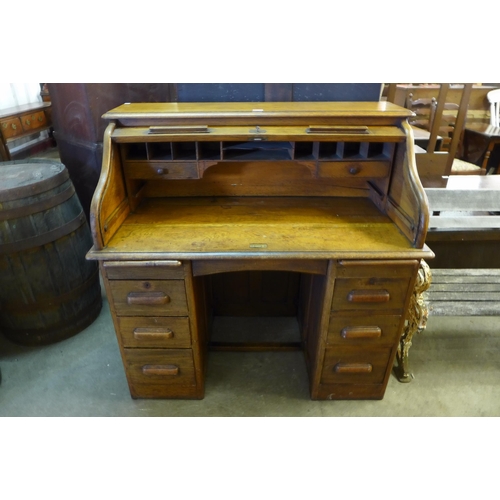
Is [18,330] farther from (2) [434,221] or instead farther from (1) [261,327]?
(2) [434,221]

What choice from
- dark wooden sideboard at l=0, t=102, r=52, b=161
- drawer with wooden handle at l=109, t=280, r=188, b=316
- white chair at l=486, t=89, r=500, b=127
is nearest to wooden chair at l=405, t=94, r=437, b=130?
white chair at l=486, t=89, r=500, b=127

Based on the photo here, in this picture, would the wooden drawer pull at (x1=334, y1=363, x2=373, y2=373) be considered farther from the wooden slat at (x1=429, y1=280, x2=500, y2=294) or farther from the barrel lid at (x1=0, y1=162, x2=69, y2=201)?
the barrel lid at (x1=0, y1=162, x2=69, y2=201)

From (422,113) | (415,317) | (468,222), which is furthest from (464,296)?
(422,113)

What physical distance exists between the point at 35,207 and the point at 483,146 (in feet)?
16.1

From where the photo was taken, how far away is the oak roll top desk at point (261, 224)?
1.52 metres

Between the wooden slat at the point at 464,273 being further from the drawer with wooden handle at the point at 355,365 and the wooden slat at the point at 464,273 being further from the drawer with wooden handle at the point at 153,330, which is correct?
the drawer with wooden handle at the point at 153,330

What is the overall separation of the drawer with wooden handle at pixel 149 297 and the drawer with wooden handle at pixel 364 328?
685mm

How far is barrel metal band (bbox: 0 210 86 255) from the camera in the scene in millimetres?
1884

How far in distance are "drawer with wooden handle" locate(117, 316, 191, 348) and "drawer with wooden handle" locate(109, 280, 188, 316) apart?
29 mm

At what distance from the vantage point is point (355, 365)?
1802 mm

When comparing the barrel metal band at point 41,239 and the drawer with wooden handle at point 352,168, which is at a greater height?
the drawer with wooden handle at point 352,168

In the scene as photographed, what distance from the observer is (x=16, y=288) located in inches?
79.7

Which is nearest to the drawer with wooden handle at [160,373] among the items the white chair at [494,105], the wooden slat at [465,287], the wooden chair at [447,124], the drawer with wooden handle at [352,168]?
the drawer with wooden handle at [352,168]

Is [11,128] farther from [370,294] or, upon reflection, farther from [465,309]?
[465,309]
